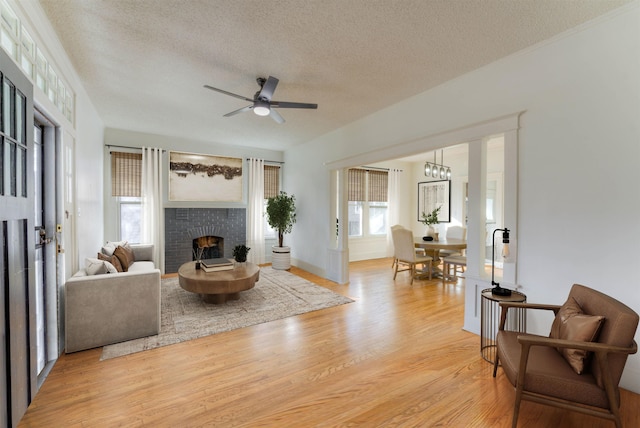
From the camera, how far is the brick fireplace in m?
5.80

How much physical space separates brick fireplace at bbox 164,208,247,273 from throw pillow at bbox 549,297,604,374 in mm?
5793

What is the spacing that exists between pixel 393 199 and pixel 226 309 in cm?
549

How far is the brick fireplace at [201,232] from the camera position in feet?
19.0

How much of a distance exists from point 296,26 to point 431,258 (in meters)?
4.40

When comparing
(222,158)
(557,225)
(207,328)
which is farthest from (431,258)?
(222,158)

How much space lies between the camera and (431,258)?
522 centimetres

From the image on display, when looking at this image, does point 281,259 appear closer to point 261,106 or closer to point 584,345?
point 261,106

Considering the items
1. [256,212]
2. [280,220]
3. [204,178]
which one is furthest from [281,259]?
[204,178]

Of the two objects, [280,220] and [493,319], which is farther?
[280,220]

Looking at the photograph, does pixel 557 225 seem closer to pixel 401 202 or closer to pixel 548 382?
pixel 548 382

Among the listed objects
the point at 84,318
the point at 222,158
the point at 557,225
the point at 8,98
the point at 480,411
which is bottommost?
the point at 480,411

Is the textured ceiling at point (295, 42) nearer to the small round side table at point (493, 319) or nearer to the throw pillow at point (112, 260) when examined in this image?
the throw pillow at point (112, 260)

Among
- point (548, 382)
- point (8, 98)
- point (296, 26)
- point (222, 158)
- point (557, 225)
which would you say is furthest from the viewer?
point (222, 158)

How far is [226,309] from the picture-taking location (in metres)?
3.76
